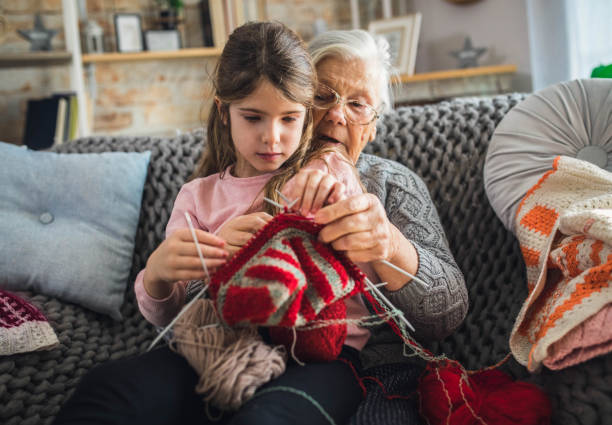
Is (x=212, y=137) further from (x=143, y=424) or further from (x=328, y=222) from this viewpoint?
(x=143, y=424)

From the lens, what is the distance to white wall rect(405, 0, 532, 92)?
263cm

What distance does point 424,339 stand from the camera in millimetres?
1018

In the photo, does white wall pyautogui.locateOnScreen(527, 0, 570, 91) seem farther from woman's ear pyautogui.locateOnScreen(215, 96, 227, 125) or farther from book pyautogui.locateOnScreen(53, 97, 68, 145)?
book pyautogui.locateOnScreen(53, 97, 68, 145)

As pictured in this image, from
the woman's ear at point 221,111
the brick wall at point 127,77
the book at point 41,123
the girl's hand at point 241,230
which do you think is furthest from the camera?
the brick wall at point 127,77

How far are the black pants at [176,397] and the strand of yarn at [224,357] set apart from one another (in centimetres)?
2

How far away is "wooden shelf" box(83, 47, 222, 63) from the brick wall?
0.10 metres

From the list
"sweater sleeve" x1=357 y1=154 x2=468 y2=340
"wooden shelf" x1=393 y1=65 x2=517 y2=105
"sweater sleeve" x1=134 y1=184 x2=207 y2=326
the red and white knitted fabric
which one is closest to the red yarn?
"sweater sleeve" x1=357 y1=154 x2=468 y2=340

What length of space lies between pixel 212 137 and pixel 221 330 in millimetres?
478

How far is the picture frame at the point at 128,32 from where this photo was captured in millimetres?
2764

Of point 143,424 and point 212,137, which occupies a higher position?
point 212,137

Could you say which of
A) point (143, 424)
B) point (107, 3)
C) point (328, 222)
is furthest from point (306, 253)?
point (107, 3)

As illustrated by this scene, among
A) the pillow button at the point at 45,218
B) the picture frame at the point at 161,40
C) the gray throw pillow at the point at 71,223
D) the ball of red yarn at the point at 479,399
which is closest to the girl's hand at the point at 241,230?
the ball of red yarn at the point at 479,399

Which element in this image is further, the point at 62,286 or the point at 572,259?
the point at 62,286

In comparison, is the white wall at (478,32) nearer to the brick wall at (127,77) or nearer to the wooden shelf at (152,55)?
the brick wall at (127,77)
